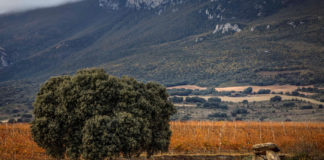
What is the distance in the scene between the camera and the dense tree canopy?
771 inches

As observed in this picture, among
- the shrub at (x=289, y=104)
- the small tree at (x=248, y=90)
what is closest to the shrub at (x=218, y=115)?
the shrub at (x=289, y=104)

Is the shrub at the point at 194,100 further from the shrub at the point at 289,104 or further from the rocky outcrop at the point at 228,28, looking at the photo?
the rocky outcrop at the point at 228,28

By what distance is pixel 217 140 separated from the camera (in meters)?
35.8

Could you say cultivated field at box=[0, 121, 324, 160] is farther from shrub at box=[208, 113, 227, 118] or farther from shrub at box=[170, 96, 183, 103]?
shrub at box=[170, 96, 183, 103]

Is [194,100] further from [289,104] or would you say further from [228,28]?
[228,28]

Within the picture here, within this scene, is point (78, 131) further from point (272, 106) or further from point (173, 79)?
point (173, 79)

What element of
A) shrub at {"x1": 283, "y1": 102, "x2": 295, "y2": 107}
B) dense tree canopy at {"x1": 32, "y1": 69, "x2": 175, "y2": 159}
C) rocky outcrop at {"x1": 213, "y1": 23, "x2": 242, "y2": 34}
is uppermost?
rocky outcrop at {"x1": 213, "y1": 23, "x2": 242, "y2": 34}

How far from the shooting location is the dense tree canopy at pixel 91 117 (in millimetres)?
19594

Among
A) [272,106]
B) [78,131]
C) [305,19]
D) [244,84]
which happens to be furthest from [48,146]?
[305,19]

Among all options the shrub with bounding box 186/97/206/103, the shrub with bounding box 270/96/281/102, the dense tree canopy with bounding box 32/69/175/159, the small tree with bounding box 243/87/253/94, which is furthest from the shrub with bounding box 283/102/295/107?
the dense tree canopy with bounding box 32/69/175/159

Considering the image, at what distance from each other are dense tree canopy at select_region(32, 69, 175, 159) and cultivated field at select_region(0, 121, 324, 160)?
29.8ft

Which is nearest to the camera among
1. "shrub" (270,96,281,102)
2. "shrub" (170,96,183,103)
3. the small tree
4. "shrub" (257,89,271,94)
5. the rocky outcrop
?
"shrub" (270,96,281,102)

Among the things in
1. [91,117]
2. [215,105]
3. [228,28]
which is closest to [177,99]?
[215,105]

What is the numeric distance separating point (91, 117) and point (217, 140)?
63.8 feet
